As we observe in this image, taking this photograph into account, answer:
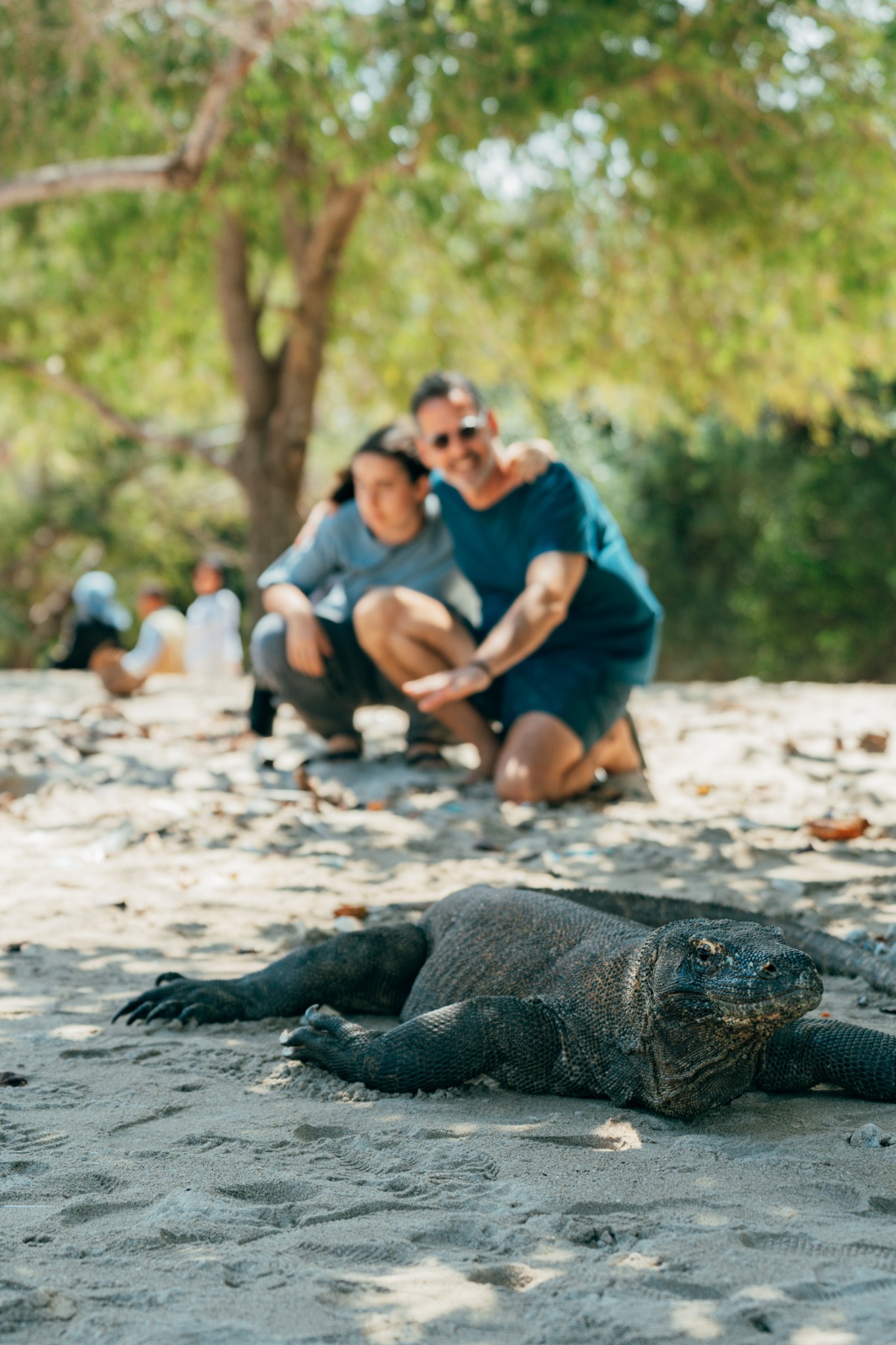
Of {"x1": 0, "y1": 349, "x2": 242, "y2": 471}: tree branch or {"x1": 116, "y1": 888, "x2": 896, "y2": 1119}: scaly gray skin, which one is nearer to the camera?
{"x1": 116, "y1": 888, "x2": 896, "y2": 1119}: scaly gray skin

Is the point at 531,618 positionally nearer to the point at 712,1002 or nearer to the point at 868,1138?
the point at 712,1002

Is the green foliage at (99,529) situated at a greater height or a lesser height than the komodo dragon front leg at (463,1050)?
greater

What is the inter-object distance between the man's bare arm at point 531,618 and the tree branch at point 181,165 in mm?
4331

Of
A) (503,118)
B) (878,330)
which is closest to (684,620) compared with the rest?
(878,330)

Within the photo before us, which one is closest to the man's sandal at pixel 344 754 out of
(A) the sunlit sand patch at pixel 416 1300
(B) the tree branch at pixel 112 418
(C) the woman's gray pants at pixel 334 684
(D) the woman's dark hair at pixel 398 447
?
(C) the woman's gray pants at pixel 334 684

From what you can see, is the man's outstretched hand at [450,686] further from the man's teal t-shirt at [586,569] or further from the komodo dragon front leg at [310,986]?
the komodo dragon front leg at [310,986]

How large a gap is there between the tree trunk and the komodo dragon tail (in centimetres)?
888

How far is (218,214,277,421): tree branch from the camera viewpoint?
12883 millimetres

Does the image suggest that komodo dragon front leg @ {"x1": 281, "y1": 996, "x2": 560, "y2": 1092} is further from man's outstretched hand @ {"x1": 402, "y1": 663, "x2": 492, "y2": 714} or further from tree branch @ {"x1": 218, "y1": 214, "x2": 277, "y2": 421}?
tree branch @ {"x1": 218, "y1": 214, "x2": 277, "y2": 421}

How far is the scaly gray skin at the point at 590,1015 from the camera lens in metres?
2.67

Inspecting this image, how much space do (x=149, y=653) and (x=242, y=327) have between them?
11.4 ft

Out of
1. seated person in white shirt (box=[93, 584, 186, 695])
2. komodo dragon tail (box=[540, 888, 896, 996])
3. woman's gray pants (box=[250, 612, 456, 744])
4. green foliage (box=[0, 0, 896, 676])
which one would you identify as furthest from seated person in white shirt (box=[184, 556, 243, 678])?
komodo dragon tail (box=[540, 888, 896, 996])

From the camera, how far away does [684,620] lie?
23.0 metres

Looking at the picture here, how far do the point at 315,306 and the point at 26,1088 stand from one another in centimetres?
1056
